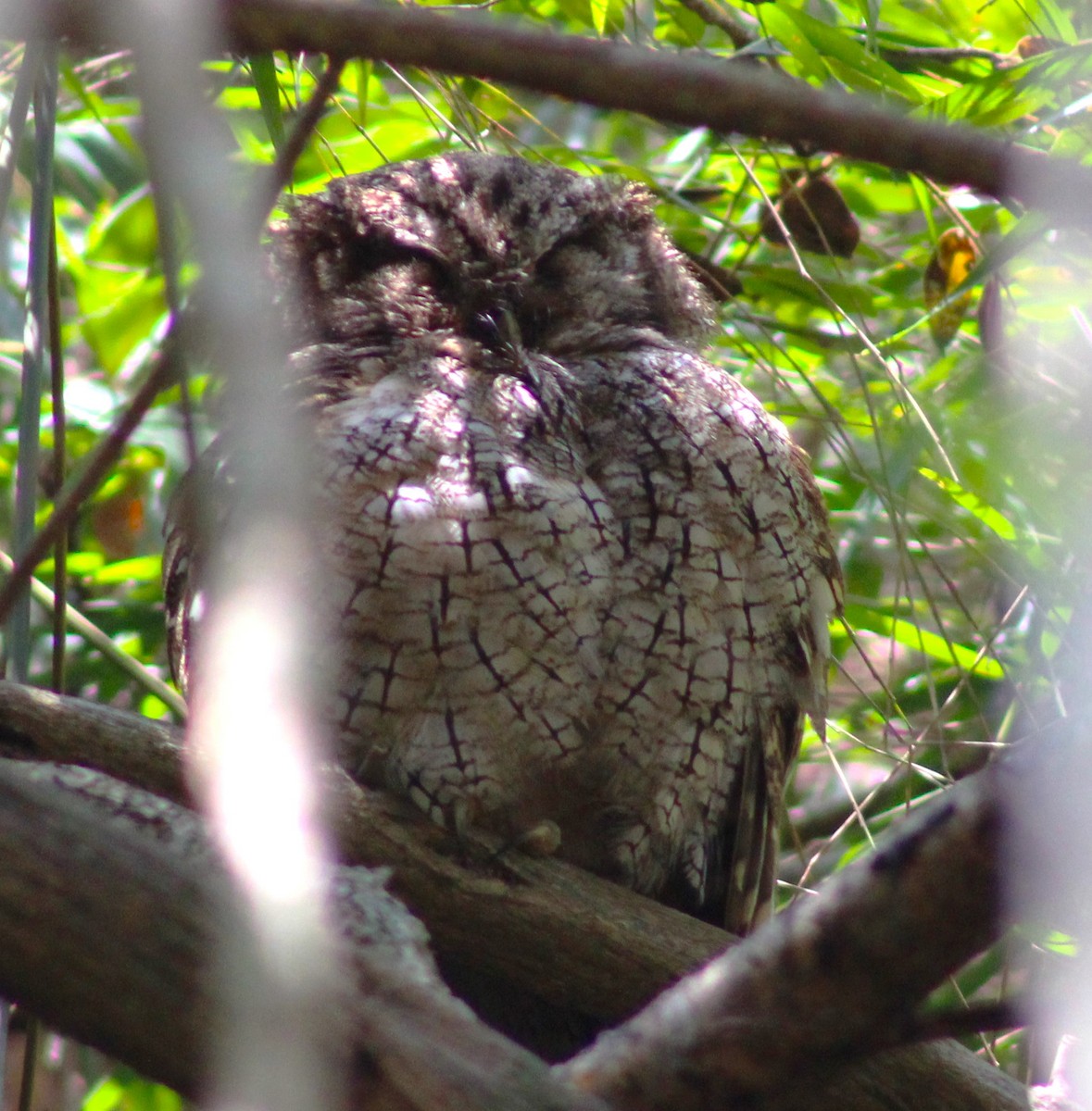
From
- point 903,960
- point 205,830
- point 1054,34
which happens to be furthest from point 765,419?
point 903,960

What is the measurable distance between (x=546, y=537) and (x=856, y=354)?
2.68ft

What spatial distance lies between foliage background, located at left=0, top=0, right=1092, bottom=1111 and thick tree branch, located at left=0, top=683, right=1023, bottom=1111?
0.40 m

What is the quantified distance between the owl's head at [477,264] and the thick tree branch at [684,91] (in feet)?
4.14

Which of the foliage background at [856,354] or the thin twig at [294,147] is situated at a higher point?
the foliage background at [856,354]

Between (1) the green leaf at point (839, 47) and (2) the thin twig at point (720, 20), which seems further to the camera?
(2) the thin twig at point (720, 20)

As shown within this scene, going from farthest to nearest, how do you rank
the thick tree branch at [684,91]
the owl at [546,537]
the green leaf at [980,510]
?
the green leaf at [980,510] → the owl at [546,537] → the thick tree branch at [684,91]

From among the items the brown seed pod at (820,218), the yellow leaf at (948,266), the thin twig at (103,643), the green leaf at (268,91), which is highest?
the brown seed pod at (820,218)

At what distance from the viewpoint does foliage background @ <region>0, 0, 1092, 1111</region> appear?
1.87 metres

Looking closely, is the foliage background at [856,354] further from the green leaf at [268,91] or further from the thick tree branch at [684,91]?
the thick tree branch at [684,91]

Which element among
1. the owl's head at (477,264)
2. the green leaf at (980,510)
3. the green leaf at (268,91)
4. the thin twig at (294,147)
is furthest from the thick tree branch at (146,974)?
the green leaf at (980,510)

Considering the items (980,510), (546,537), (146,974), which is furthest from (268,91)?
(980,510)

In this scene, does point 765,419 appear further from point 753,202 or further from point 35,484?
point 35,484

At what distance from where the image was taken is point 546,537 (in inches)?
65.2

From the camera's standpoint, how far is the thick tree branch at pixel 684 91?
630 millimetres
